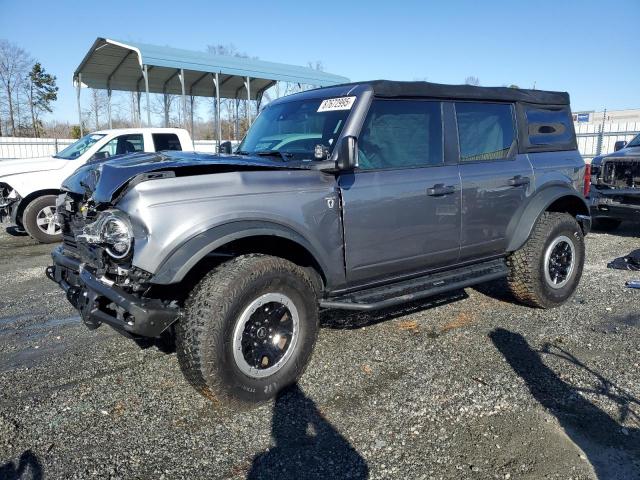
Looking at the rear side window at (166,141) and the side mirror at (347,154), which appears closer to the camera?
the side mirror at (347,154)

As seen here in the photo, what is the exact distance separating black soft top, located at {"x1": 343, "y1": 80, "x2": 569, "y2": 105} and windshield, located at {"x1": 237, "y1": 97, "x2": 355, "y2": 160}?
12.0 inches

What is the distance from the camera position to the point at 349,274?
12.1 feet

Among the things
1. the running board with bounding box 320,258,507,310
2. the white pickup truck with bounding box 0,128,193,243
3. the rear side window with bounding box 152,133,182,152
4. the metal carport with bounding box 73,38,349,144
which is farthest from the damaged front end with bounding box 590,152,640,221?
the metal carport with bounding box 73,38,349,144

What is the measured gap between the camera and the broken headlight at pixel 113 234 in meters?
2.90

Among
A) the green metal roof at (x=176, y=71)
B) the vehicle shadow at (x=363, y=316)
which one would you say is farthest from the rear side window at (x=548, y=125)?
the green metal roof at (x=176, y=71)

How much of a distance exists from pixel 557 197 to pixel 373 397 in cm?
297

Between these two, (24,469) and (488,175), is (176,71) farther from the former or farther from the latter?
(24,469)

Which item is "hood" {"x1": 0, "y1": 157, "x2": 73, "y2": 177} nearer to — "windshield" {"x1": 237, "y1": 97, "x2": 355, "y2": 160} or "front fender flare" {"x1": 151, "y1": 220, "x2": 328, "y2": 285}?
"windshield" {"x1": 237, "y1": 97, "x2": 355, "y2": 160}

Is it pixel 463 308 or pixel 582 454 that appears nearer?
pixel 582 454

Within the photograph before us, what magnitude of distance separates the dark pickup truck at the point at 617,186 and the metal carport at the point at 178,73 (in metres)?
9.01

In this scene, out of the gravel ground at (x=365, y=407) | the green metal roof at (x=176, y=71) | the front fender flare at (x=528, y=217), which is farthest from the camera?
the green metal roof at (x=176, y=71)

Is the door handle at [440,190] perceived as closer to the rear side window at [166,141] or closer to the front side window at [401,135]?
the front side window at [401,135]

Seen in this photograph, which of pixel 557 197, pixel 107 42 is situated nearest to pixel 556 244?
pixel 557 197

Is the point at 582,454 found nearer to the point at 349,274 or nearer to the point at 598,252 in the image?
the point at 349,274
